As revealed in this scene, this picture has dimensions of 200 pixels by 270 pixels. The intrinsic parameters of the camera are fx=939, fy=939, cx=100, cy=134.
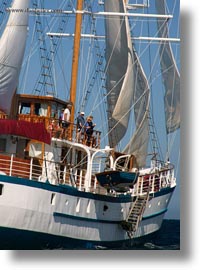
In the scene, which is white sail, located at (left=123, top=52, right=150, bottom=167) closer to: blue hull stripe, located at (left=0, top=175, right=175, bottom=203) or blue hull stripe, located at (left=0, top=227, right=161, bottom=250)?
blue hull stripe, located at (left=0, top=175, right=175, bottom=203)

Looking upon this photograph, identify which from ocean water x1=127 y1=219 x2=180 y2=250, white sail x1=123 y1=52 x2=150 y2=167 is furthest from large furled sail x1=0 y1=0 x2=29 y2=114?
ocean water x1=127 y1=219 x2=180 y2=250

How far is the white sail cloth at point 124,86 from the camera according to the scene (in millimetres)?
9828

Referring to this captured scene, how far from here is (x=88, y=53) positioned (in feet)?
33.0

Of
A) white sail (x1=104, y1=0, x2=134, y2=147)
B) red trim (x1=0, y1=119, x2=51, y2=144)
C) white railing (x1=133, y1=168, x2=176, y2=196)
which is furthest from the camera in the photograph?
white railing (x1=133, y1=168, x2=176, y2=196)

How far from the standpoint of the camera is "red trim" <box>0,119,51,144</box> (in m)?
8.78

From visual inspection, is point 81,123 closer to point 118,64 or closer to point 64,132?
point 64,132

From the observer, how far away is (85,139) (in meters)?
9.77

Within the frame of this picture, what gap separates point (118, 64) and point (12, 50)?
5.81 ft

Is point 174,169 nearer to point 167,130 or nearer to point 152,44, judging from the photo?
point 167,130

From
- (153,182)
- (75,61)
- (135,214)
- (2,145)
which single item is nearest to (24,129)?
(2,145)

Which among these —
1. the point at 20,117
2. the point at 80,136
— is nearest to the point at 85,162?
the point at 80,136

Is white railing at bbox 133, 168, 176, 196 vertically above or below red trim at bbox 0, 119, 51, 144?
below

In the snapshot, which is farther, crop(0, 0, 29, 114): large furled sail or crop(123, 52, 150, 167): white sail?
crop(123, 52, 150, 167): white sail

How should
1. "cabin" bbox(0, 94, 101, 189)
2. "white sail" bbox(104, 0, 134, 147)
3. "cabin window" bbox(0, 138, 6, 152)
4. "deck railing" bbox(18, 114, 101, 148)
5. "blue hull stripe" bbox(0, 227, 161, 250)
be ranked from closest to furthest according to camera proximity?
1. "blue hull stripe" bbox(0, 227, 161, 250)
2. "cabin" bbox(0, 94, 101, 189)
3. "cabin window" bbox(0, 138, 6, 152)
4. "deck railing" bbox(18, 114, 101, 148)
5. "white sail" bbox(104, 0, 134, 147)
